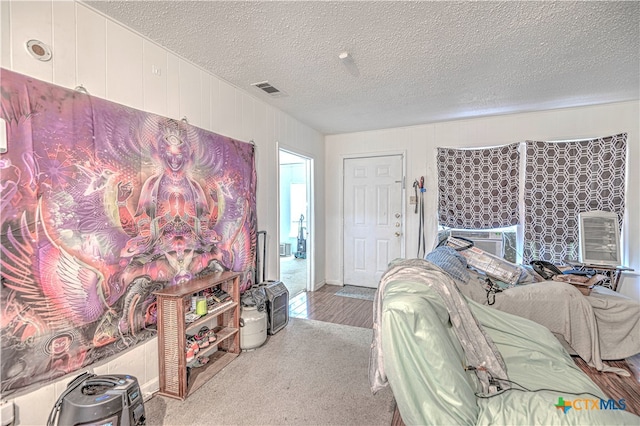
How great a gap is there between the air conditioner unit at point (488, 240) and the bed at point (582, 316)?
131 cm

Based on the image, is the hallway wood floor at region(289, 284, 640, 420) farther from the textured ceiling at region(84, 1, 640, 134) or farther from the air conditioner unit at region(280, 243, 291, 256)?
the air conditioner unit at region(280, 243, 291, 256)

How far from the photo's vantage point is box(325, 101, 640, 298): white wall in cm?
330

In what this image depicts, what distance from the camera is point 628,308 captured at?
95.9 inches

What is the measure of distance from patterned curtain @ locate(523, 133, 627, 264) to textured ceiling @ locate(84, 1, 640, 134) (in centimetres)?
56

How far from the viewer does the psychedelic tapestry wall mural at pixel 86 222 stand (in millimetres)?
1420

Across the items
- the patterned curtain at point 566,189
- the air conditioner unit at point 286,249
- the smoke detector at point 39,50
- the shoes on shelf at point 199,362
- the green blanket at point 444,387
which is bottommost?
the shoes on shelf at point 199,362

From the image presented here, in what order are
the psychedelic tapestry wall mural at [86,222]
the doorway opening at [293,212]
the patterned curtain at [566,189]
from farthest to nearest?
the doorway opening at [293,212] → the patterned curtain at [566,189] → the psychedelic tapestry wall mural at [86,222]

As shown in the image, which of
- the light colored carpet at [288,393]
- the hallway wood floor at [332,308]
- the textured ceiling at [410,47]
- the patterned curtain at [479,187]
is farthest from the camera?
the patterned curtain at [479,187]

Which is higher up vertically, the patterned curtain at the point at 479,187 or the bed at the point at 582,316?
the patterned curtain at the point at 479,187

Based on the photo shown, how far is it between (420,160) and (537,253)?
6.01 ft

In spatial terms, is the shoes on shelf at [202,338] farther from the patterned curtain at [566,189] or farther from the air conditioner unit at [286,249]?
the air conditioner unit at [286,249]

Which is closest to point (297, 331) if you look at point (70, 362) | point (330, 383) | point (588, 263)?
point (330, 383)

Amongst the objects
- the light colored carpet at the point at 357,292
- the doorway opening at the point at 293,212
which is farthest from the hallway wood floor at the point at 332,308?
the doorway opening at the point at 293,212

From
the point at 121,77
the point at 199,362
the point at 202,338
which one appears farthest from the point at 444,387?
the point at 121,77
